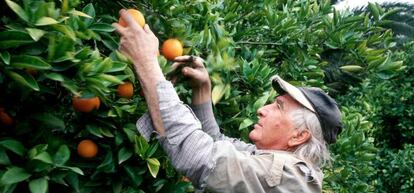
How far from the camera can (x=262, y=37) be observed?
7.94 ft

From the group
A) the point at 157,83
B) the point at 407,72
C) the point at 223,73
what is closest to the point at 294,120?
the point at 223,73

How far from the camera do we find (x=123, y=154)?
163 centimetres

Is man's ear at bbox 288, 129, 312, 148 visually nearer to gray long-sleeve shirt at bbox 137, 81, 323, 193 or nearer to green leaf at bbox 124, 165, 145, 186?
gray long-sleeve shirt at bbox 137, 81, 323, 193

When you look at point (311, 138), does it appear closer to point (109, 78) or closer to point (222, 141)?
point (222, 141)

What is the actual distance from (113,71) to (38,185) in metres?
0.34

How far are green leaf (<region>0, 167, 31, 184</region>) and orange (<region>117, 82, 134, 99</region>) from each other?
0.35 metres

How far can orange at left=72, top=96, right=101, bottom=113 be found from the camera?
151 centimetres

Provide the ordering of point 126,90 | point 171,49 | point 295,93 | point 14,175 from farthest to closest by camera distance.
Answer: point 295,93, point 171,49, point 126,90, point 14,175

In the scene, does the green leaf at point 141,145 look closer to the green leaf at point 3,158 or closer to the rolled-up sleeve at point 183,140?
the rolled-up sleeve at point 183,140

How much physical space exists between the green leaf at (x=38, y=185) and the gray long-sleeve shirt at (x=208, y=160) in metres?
0.32

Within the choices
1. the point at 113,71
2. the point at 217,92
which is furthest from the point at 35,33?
the point at 217,92

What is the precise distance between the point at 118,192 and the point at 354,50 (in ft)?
3.96

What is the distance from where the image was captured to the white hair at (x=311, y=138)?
1.84 metres

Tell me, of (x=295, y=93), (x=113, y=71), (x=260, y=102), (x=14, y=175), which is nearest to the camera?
(x=14, y=175)
